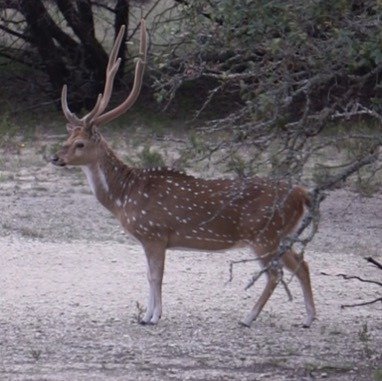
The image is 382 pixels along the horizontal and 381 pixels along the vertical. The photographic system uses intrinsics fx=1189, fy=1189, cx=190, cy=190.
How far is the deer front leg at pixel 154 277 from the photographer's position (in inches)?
344

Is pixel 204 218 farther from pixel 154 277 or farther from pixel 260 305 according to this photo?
pixel 260 305

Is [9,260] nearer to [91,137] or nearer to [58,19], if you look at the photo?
[91,137]

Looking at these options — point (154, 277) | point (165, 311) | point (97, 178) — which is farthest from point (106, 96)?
point (165, 311)

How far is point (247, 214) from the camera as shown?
8766 millimetres

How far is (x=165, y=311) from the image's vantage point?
30.0 feet

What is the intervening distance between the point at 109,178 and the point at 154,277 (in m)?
0.95

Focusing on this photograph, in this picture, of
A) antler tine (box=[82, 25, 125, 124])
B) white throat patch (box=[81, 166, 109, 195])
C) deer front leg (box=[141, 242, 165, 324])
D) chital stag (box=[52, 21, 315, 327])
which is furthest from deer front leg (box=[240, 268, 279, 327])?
antler tine (box=[82, 25, 125, 124])

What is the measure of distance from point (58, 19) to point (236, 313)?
1382 cm

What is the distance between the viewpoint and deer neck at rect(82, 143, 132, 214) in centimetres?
915

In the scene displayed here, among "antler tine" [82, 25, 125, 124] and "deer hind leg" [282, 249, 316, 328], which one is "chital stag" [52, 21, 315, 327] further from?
"antler tine" [82, 25, 125, 124]

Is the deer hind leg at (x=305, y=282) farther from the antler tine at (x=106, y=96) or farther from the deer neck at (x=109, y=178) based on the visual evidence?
the antler tine at (x=106, y=96)

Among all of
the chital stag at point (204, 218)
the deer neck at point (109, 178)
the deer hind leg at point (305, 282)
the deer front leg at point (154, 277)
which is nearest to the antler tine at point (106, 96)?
the deer neck at point (109, 178)

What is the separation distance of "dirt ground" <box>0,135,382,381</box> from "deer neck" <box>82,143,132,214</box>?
0.84m

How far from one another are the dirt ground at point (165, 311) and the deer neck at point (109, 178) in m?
0.84
